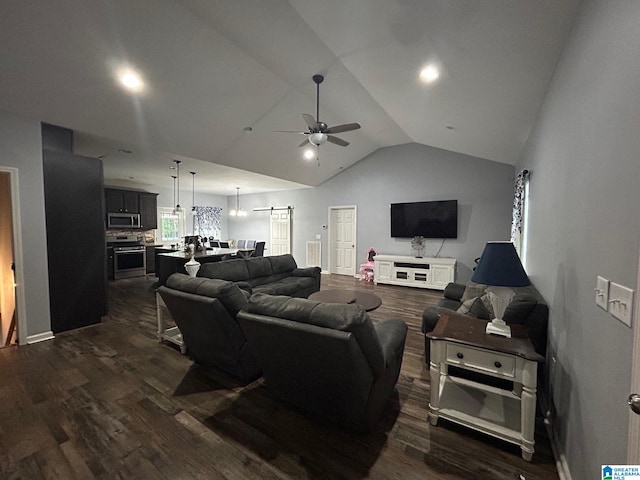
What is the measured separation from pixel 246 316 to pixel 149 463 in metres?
1.00

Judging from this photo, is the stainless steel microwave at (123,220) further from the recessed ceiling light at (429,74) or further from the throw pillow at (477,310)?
the throw pillow at (477,310)

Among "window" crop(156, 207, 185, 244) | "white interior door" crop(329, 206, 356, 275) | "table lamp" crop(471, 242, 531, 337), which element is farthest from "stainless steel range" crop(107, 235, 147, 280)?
"table lamp" crop(471, 242, 531, 337)

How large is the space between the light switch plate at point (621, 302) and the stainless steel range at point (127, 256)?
867 centimetres

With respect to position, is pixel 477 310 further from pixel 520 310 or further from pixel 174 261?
pixel 174 261

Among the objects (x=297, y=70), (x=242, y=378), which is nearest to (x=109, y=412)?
(x=242, y=378)

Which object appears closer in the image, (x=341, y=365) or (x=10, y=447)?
(x=341, y=365)

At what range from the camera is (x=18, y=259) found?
10.5ft

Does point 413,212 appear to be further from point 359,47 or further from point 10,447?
point 10,447

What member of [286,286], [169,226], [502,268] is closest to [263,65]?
[286,286]

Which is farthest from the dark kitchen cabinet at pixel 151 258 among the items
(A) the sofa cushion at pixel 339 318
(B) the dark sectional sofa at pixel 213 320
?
(A) the sofa cushion at pixel 339 318

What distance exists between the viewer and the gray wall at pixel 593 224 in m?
0.98

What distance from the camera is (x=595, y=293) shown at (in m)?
1.23

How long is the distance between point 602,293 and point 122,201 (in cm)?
922

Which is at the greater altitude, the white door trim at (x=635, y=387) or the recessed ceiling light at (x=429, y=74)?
the recessed ceiling light at (x=429, y=74)
